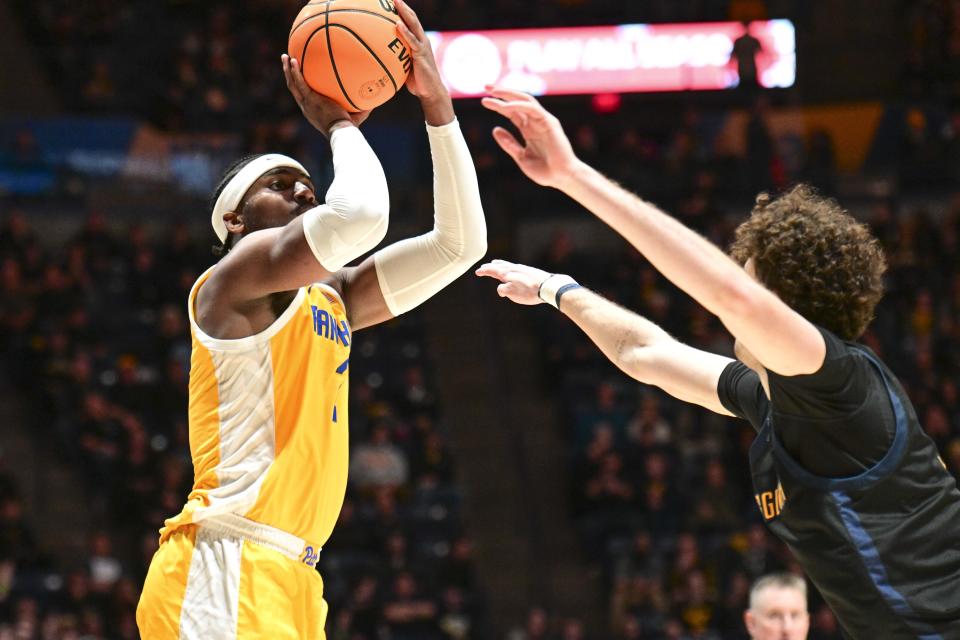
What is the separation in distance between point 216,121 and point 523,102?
13190 mm

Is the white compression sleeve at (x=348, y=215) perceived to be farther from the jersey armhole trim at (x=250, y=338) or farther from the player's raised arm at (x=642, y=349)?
the player's raised arm at (x=642, y=349)

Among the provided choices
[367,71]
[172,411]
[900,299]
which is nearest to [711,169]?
[900,299]

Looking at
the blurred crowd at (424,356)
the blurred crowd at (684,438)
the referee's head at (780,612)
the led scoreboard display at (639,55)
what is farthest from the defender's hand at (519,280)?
the led scoreboard display at (639,55)

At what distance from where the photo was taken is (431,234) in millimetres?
4262

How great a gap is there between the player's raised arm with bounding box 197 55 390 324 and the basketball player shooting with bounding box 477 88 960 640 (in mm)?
678

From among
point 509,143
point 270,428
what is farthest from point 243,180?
point 509,143

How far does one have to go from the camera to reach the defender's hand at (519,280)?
4230 mm

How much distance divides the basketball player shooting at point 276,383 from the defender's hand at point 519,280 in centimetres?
20

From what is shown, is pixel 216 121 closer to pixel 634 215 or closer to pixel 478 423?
pixel 478 423

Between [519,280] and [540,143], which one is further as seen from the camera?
[519,280]

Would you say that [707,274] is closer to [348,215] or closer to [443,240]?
[348,215]

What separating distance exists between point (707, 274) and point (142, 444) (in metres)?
9.92

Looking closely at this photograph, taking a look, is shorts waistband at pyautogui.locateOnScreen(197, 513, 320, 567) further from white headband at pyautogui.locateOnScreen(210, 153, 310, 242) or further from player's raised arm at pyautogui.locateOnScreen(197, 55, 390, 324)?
white headband at pyautogui.locateOnScreen(210, 153, 310, 242)

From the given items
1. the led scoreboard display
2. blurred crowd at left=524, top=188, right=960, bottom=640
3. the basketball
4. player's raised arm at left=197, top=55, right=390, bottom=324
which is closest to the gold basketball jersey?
player's raised arm at left=197, top=55, right=390, bottom=324
